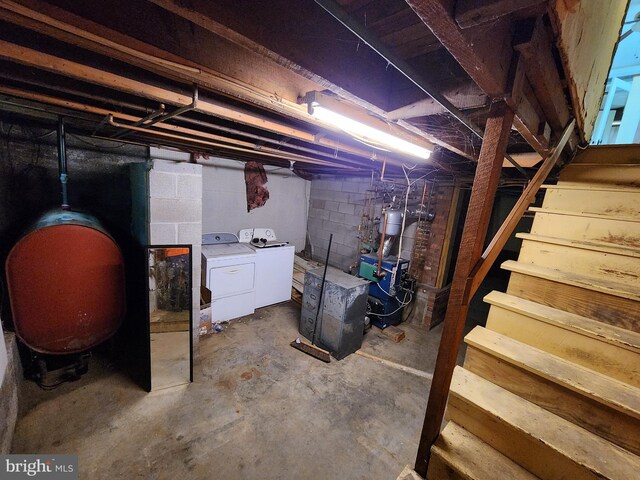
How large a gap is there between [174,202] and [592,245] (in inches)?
130

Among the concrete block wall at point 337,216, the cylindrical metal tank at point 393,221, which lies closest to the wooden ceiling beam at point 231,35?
the cylindrical metal tank at point 393,221

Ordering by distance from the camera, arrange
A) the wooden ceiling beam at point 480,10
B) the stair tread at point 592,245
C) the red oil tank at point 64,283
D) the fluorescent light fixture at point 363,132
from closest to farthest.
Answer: the wooden ceiling beam at point 480,10
the fluorescent light fixture at point 363,132
the stair tread at point 592,245
the red oil tank at point 64,283

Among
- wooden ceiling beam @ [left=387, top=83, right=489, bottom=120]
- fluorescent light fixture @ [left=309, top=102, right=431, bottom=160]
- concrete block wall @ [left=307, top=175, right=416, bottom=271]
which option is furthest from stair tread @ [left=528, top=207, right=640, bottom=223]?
concrete block wall @ [left=307, top=175, right=416, bottom=271]

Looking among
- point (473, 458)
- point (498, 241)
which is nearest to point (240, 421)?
point (473, 458)

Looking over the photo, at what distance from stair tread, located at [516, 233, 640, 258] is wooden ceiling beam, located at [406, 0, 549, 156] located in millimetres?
1060

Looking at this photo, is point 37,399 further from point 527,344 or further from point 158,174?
point 527,344

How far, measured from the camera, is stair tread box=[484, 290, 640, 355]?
121cm

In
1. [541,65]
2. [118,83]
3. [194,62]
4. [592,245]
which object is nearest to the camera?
[541,65]

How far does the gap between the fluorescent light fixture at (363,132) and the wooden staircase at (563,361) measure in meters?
1.01

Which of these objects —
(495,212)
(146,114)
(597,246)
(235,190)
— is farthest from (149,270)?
(495,212)

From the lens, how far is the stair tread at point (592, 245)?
1.42 meters

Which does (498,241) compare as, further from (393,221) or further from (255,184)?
(255,184)

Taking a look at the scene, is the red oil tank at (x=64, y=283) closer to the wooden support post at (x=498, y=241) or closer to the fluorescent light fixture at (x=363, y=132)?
the fluorescent light fixture at (x=363, y=132)

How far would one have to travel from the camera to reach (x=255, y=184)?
4.88 m
